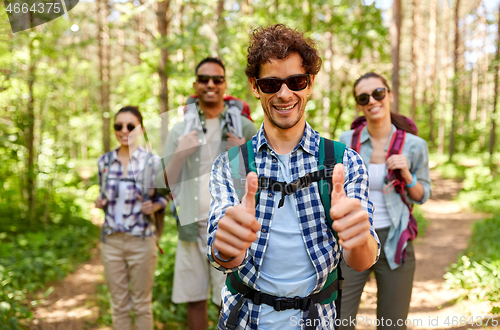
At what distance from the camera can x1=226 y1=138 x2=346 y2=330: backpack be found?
1.57 metres

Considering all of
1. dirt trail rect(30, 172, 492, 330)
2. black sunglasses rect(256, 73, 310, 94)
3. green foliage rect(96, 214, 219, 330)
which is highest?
black sunglasses rect(256, 73, 310, 94)

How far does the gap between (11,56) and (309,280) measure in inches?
283

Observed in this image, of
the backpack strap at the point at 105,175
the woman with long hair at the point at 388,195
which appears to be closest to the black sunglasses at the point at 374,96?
the woman with long hair at the point at 388,195

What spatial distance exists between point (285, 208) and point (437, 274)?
19.7ft

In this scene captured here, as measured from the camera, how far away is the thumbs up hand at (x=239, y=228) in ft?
3.88

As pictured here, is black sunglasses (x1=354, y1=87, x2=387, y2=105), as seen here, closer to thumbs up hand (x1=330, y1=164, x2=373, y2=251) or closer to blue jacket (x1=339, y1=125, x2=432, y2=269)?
blue jacket (x1=339, y1=125, x2=432, y2=269)

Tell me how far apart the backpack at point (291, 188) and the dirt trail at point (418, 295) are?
339 cm

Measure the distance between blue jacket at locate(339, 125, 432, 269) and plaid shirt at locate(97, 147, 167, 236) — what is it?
1.91m

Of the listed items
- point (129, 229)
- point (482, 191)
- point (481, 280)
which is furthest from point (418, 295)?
point (482, 191)

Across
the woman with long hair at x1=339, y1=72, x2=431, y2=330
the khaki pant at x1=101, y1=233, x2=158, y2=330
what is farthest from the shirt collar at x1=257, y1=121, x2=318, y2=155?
the khaki pant at x1=101, y1=233, x2=158, y2=330

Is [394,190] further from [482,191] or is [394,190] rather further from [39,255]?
[482,191]

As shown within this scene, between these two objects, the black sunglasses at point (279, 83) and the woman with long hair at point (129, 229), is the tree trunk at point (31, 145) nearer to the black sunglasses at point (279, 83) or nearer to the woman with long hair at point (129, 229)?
the woman with long hair at point (129, 229)

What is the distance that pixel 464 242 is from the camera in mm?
7945

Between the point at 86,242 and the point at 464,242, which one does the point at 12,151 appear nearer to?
the point at 86,242
